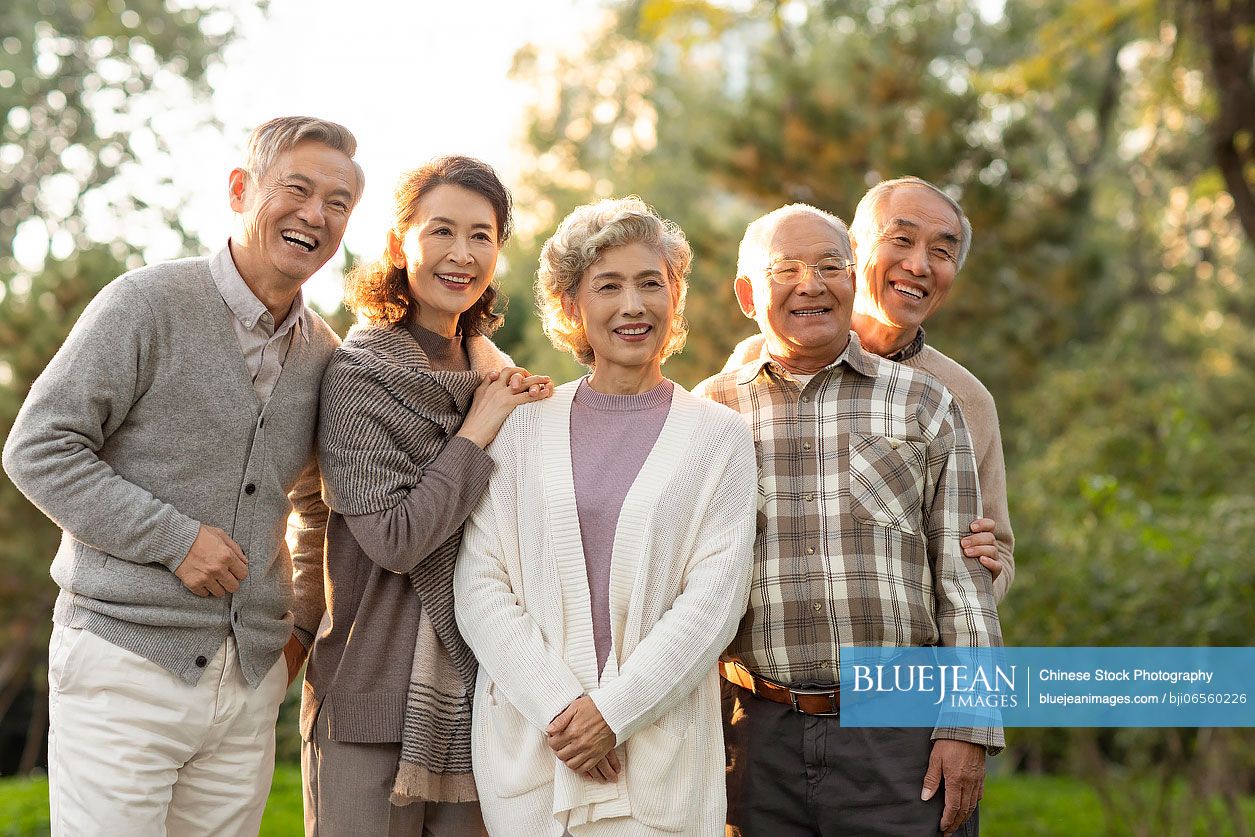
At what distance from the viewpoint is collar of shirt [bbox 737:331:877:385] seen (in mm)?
2977

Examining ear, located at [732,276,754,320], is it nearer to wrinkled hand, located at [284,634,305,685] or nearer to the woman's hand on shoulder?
the woman's hand on shoulder

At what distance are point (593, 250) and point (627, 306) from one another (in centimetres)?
16

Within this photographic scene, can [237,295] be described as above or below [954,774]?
above

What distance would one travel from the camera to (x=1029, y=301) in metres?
11.3

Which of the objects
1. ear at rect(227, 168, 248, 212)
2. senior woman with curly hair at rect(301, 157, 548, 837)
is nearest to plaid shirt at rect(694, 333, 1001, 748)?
senior woman with curly hair at rect(301, 157, 548, 837)

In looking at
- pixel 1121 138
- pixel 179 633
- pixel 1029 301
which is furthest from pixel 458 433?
pixel 1121 138

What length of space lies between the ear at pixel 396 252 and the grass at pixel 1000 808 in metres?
4.31

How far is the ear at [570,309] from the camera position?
9.59ft

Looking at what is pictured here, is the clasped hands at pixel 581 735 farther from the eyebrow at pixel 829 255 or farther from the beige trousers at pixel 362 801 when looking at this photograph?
the eyebrow at pixel 829 255

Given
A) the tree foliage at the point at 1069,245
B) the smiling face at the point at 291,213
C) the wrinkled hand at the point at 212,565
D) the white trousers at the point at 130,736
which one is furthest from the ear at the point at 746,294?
the tree foliage at the point at 1069,245

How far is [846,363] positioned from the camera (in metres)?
2.99

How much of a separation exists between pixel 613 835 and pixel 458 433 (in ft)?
3.11

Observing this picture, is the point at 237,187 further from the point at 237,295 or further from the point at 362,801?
the point at 362,801

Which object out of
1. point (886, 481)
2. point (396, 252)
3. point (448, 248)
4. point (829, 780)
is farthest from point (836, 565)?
point (396, 252)
